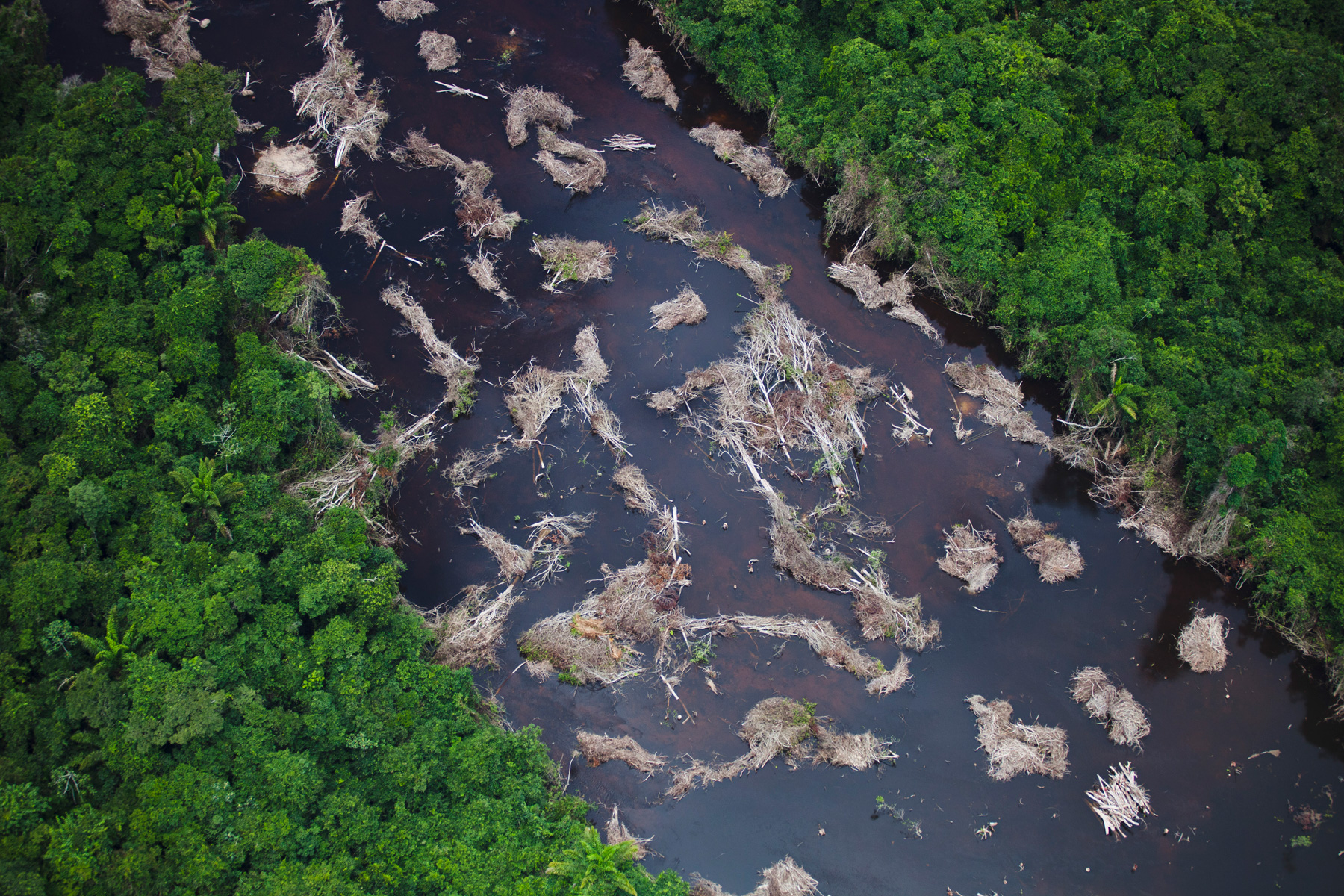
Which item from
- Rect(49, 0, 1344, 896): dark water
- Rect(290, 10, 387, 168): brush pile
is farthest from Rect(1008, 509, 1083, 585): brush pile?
Rect(290, 10, 387, 168): brush pile

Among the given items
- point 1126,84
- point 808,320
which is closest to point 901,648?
point 808,320

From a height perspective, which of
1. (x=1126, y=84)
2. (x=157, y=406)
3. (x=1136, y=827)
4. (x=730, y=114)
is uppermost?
(x=1126, y=84)

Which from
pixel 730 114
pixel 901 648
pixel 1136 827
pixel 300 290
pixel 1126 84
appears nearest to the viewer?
pixel 1136 827

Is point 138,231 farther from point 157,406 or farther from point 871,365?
point 871,365

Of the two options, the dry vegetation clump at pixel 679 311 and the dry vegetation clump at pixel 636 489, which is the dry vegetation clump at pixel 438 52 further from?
the dry vegetation clump at pixel 636 489

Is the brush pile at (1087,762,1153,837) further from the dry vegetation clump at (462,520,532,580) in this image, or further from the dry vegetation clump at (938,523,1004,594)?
the dry vegetation clump at (462,520,532,580)

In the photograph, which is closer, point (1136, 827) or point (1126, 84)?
point (1136, 827)

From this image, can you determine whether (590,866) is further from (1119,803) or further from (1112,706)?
(1112,706)
